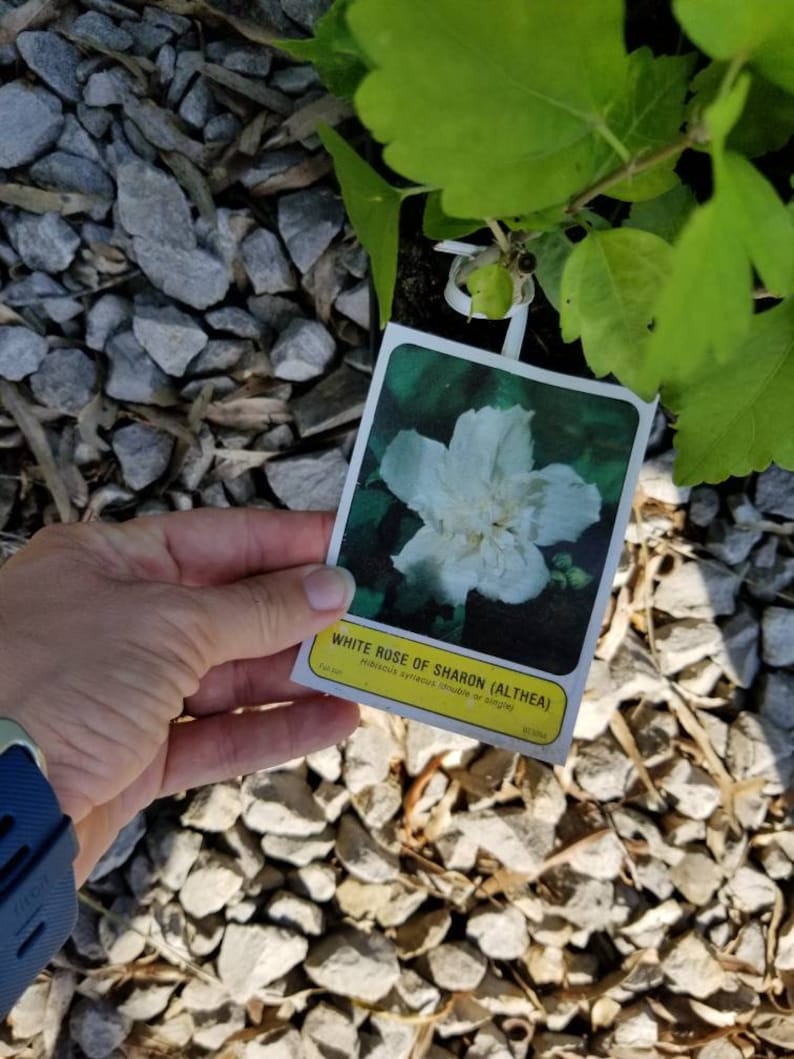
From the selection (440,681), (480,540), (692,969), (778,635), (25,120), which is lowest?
(692,969)

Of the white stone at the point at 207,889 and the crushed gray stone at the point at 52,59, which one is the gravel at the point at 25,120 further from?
the white stone at the point at 207,889

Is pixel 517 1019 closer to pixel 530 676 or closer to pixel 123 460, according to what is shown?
pixel 530 676

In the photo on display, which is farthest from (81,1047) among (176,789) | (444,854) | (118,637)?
(118,637)

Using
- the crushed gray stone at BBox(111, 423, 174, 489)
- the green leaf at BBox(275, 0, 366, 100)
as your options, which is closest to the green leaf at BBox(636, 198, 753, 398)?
the green leaf at BBox(275, 0, 366, 100)

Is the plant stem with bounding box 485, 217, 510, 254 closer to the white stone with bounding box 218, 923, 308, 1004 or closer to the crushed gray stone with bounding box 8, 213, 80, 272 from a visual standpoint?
the crushed gray stone with bounding box 8, 213, 80, 272

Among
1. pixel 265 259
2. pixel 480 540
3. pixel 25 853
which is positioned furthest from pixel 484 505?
pixel 25 853

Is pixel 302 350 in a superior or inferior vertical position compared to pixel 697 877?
superior

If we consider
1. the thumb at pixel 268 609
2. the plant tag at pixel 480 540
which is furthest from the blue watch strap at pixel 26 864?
the plant tag at pixel 480 540

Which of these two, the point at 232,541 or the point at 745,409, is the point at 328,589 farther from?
the point at 745,409
